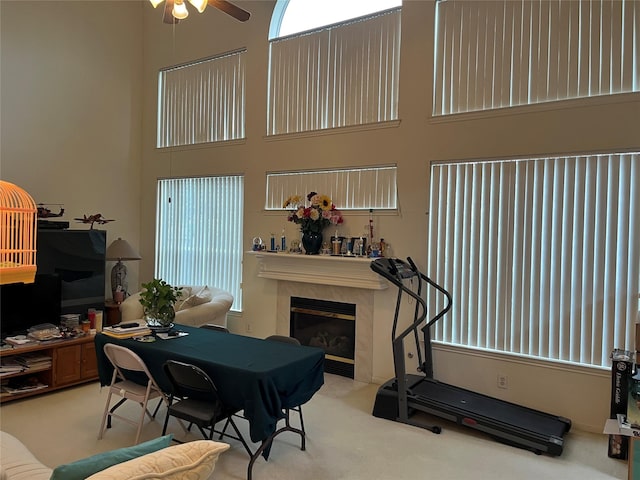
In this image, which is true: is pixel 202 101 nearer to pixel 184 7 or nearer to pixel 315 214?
pixel 315 214

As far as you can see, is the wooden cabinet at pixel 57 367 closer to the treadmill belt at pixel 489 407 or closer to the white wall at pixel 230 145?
the white wall at pixel 230 145

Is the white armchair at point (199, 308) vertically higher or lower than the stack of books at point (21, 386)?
higher

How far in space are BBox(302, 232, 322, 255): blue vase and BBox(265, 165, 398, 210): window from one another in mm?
448

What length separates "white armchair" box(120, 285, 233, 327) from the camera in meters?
5.24

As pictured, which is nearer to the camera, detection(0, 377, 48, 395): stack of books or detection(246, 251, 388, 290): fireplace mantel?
detection(0, 377, 48, 395): stack of books

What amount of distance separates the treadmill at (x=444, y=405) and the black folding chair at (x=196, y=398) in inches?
57.3

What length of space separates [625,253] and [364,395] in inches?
106

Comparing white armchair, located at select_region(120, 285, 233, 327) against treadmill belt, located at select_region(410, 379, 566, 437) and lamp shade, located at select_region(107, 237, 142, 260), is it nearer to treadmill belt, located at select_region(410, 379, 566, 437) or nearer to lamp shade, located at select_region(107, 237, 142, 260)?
lamp shade, located at select_region(107, 237, 142, 260)

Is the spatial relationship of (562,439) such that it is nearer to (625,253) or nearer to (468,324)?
(468,324)

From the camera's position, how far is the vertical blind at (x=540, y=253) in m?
3.90

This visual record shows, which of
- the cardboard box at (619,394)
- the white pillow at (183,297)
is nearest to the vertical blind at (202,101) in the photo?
the white pillow at (183,297)

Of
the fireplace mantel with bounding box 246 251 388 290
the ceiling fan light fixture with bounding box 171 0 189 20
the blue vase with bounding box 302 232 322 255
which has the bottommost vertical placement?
the fireplace mantel with bounding box 246 251 388 290

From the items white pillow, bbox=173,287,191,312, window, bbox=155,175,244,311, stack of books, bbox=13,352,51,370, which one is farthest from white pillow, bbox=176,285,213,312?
stack of books, bbox=13,352,51,370

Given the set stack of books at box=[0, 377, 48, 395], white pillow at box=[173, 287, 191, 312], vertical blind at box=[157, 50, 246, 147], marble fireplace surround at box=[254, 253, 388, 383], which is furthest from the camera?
vertical blind at box=[157, 50, 246, 147]
